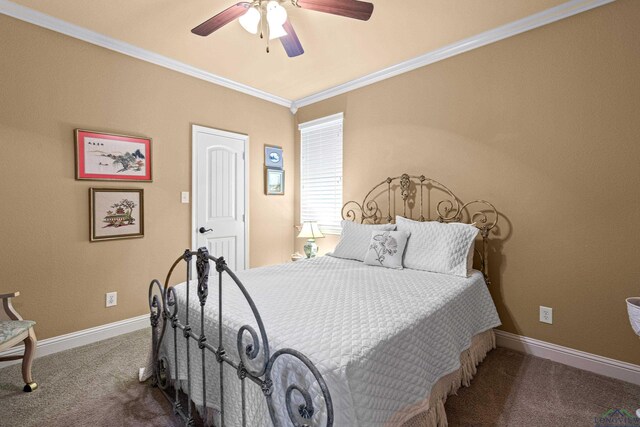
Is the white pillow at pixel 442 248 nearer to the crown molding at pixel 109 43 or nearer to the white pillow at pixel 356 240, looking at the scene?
the white pillow at pixel 356 240

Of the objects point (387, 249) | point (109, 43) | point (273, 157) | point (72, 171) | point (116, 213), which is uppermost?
point (109, 43)

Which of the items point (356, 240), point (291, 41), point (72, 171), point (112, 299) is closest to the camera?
point (291, 41)

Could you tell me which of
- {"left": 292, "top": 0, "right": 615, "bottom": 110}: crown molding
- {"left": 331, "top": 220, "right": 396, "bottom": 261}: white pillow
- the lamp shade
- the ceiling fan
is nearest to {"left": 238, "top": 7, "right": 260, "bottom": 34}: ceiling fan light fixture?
the ceiling fan

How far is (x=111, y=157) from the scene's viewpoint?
9.27ft

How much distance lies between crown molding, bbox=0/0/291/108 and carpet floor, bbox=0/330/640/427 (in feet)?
8.61

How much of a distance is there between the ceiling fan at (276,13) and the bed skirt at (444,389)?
210 cm

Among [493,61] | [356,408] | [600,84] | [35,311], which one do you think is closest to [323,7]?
[493,61]

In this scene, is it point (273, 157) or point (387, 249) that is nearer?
point (387, 249)

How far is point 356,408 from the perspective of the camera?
1.08 meters

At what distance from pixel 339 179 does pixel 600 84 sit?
2498 millimetres

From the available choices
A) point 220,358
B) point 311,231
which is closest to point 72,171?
point 220,358

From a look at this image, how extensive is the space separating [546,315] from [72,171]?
4024 mm

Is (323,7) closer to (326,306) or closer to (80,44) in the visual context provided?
(326,306)

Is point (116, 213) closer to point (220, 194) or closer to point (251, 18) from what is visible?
point (220, 194)
